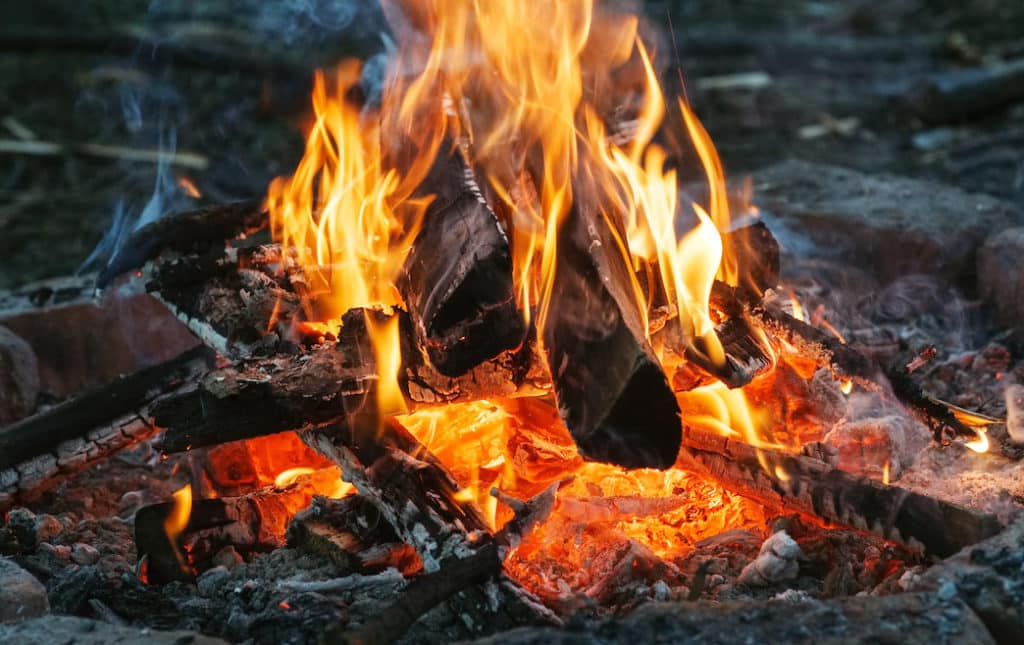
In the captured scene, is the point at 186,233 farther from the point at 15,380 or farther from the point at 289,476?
the point at 289,476

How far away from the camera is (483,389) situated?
2988 millimetres

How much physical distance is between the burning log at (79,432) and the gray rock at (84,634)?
95cm

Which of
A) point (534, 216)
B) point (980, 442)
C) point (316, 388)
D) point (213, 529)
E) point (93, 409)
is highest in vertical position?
point (534, 216)

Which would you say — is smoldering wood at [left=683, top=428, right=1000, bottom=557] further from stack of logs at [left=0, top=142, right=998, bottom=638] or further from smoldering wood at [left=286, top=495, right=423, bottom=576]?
smoldering wood at [left=286, top=495, right=423, bottom=576]

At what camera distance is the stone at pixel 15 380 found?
3932mm

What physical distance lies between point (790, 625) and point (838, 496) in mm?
608

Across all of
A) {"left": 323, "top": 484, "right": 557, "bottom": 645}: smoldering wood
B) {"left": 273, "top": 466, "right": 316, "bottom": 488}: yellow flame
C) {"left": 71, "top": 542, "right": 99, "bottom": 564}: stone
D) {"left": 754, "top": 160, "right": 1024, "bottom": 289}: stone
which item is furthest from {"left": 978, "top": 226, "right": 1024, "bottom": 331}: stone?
{"left": 71, "top": 542, "right": 99, "bottom": 564}: stone

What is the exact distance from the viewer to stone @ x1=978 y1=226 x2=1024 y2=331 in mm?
4043

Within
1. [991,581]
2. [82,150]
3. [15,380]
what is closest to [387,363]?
[991,581]

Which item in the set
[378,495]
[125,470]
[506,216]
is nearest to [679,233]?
[506,216]

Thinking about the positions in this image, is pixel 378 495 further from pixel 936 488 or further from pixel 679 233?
pixel 679 233

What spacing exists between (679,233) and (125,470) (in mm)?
2226

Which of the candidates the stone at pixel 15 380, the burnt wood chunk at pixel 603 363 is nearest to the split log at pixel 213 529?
the burnt wood chunk at pixel 603 363

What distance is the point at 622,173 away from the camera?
3.34m
